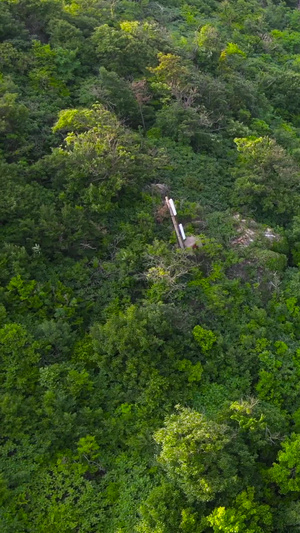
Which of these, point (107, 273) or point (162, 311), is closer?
point (162, 311)

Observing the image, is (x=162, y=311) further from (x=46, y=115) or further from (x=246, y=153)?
(x=46, y=115)

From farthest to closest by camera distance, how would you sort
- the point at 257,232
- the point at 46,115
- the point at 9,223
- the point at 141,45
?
the point at 141,45 < the point at 46,115 < the point at 257,232 < the point at 9,223

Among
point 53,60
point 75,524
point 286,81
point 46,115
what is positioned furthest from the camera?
point 286,81

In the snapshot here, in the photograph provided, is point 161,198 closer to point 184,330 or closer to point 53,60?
point 184,330

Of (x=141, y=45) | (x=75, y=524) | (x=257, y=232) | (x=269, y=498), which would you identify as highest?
(x=141, y=45)

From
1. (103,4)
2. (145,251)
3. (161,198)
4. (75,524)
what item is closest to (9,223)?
(145,251)

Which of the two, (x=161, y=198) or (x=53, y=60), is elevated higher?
(x=53, y=60)

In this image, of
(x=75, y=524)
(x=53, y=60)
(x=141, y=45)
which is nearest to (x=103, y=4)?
(x=141, y=45)
